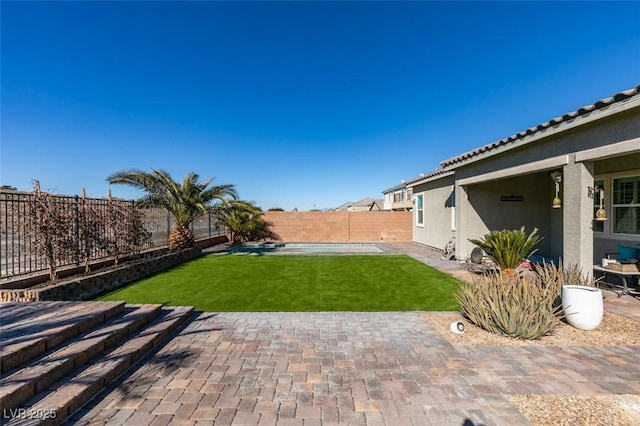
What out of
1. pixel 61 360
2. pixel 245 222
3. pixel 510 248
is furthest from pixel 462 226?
pixel 245 222

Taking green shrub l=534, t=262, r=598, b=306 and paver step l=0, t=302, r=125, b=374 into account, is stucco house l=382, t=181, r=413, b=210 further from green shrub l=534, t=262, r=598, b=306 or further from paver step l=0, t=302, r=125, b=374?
paver step l=0, t=302, r=125, b=374

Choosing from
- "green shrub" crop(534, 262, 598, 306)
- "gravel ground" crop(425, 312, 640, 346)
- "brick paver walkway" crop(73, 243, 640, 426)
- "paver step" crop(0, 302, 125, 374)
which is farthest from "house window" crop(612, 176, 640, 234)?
"paver step" crop(0, 302, 125, 374)

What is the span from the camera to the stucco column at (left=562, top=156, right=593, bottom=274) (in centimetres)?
690

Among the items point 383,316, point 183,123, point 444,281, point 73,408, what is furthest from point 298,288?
point 183,123

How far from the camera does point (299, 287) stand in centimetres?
925

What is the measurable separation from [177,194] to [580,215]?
632 inches

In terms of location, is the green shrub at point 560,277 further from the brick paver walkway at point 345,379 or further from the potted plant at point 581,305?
the brick paver walkway at point 345,379

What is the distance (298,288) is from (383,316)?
133 inches

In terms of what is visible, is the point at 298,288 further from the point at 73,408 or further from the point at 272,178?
the point at 272,178

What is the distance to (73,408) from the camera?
3.30m

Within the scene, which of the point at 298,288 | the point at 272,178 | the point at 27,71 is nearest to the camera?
the point at 298,288

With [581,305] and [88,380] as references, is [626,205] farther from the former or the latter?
[88,380]

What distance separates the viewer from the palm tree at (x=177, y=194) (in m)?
13.5

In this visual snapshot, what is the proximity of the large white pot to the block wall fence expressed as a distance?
18075 mm
